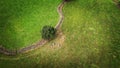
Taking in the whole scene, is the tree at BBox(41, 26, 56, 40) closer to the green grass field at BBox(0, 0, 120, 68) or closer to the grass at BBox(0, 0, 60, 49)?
the green grass field at BBox(0, 0, 120, 68)

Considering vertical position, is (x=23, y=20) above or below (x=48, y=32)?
above

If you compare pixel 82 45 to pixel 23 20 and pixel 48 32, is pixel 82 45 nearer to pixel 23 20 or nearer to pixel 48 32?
pixel 48 32

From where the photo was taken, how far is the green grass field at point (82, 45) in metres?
30.4

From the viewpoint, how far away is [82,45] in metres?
33.4

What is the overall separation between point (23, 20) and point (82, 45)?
13467 millimetres

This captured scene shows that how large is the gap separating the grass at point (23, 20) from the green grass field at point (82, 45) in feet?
8.91

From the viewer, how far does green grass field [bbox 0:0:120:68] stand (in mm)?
30408

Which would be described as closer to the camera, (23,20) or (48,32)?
(48,32)

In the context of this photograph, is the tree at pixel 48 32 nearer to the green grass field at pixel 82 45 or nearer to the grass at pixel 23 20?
the green grass field at pixel 82 45

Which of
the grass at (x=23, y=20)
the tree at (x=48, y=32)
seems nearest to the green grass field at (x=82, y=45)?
the tree at (x=48, y=32)

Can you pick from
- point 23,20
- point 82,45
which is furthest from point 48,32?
point 23,20

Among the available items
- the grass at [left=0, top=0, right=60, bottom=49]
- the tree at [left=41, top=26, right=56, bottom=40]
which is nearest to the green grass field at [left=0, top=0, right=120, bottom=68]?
the tree at [left=41, top=26, right=56, bottom=40]

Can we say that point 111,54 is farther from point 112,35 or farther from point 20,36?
point 20,36

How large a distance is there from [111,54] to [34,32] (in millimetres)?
15130
